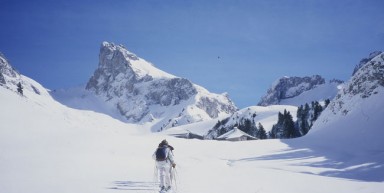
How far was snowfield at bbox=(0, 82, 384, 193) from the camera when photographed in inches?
663

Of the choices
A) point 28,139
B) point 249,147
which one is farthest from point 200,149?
point 28,139

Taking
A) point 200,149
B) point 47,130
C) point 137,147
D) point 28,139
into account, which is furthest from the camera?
point 200,149

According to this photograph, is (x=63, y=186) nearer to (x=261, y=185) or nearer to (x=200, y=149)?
(x=261, y=185)

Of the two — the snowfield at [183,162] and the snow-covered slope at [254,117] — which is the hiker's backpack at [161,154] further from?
the snow-covered slope at [254,117]

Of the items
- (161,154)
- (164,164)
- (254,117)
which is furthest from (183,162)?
(254,117)

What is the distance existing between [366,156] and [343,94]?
4111 centimetres

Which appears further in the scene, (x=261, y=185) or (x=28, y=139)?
(x=28, y=139)

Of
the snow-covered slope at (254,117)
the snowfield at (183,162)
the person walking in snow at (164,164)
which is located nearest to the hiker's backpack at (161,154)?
the person walking in snow at (164,164)

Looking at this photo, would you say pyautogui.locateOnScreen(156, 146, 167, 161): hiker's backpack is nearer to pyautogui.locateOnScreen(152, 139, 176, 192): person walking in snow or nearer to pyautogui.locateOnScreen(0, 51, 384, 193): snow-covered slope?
pyautogui.locateOnScreen(152, 139, 176, 192): person walking in snow

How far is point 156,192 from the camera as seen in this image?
15.4 meters

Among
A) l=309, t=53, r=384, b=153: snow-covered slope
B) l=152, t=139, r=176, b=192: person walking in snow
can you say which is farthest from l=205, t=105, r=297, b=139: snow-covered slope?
l=152, t=139, r=176, b=192: person walking in snow

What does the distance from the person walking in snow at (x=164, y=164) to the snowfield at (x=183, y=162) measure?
2.22 feet

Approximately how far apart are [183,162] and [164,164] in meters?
14.6

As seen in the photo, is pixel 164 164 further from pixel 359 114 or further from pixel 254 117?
pixel 254 117
